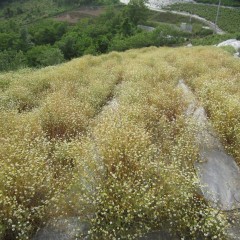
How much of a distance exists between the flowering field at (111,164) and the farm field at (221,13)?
61.3m

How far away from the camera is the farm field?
6706 cm

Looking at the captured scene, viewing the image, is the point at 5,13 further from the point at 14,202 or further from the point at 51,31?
the point at 14,202

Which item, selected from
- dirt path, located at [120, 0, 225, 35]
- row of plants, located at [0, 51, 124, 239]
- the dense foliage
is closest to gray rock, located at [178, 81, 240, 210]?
row of plants, located at [0, 51, 124, 239]

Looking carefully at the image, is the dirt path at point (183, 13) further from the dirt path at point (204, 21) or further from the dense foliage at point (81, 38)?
the dense foliage at point (81, 38)

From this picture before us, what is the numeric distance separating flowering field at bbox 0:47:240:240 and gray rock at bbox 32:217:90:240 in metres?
0.10

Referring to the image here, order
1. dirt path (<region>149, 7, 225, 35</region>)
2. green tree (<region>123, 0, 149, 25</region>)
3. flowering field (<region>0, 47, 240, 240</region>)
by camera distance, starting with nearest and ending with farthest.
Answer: flowering field (<region>0, 47, 240, 240</region>)
dirt path (<region>149, 7, 225, 35</region>)
green tree (<region>123, 0, 149, 25</region>)

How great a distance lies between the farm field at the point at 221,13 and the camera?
6706 cm

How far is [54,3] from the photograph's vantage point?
90.7 m

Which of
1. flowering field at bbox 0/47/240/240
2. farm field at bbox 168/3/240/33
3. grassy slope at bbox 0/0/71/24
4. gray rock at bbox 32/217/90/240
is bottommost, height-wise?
grassy slope at bbox 0/0/71/24

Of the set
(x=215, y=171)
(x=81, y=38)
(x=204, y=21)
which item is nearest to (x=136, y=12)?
(x=204, y=21)

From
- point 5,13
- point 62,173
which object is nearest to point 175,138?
point 62,173

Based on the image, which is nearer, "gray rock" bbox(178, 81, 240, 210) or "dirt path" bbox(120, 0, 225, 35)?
"gray rock" bbox(178, 81, 240, 210)

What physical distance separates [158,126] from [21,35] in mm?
53676

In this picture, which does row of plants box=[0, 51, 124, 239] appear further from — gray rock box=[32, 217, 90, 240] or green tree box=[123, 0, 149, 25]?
green tree box=[123, 0, 149, 25]
